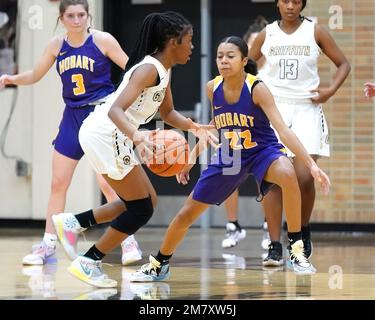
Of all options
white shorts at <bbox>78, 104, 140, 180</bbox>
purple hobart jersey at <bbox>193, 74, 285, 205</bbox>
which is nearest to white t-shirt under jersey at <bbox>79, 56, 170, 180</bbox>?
white shorts at <bbox>78, 104, 140, 180</bbox>

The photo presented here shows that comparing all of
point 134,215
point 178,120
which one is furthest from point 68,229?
point 178,120

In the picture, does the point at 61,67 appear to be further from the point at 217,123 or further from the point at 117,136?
the point at 117,136

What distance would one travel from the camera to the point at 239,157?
23.2ft

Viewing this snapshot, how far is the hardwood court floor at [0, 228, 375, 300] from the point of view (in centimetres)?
634

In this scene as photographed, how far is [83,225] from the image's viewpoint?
6.89 m

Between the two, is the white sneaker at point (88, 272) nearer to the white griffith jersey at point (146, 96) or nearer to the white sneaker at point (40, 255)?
the white griffith jersey at point (146, 96)

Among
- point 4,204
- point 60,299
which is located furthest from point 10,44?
point 60,299

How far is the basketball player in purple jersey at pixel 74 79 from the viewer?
8.00 m

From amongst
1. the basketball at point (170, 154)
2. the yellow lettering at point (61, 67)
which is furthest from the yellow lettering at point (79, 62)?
the basketball at point (170, 154)

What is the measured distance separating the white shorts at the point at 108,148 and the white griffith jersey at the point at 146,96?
0.13 m

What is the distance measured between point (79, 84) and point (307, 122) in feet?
6.09

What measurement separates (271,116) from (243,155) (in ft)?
1.30
